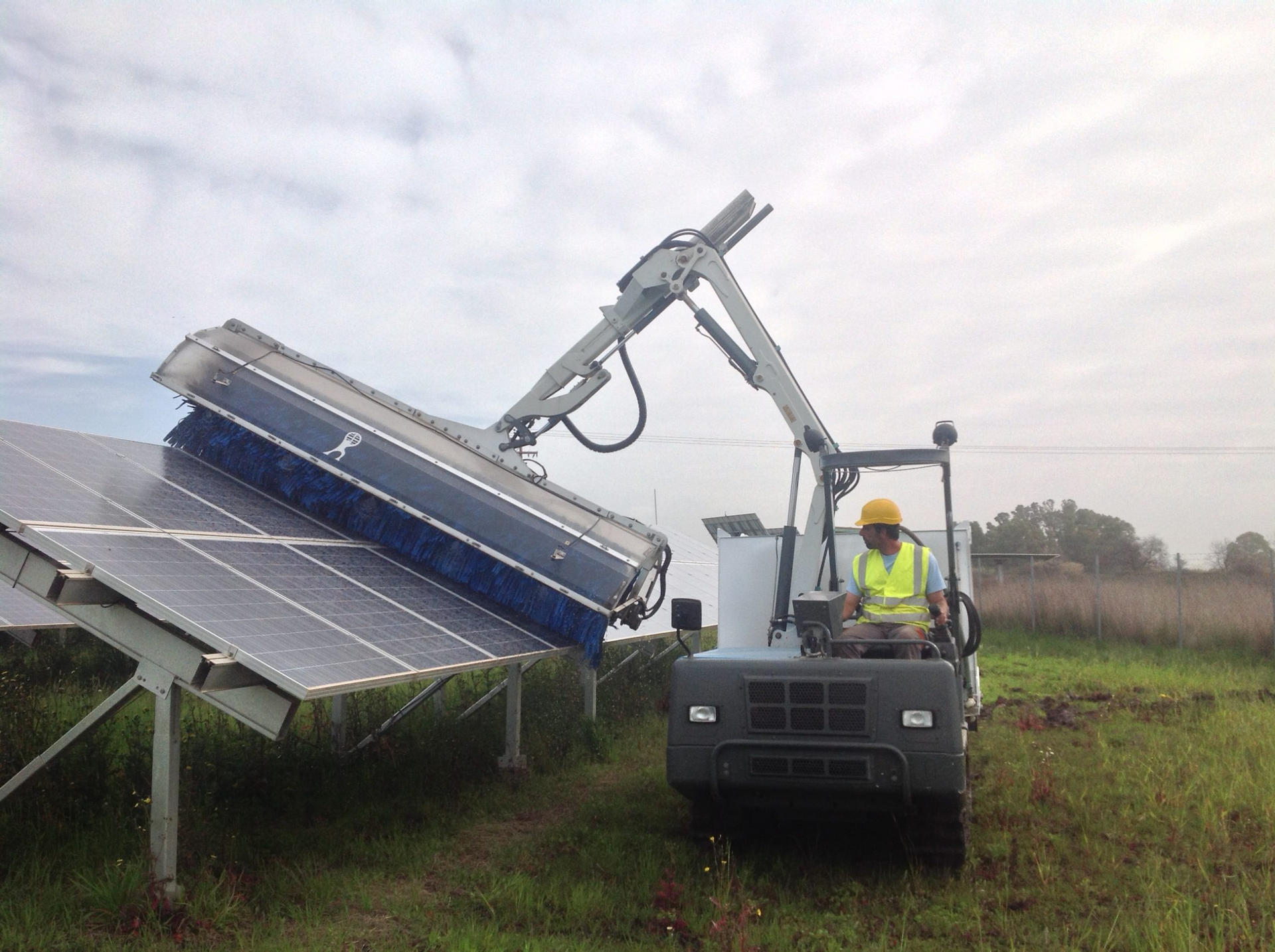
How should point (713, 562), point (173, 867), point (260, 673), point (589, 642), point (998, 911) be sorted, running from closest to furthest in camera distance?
→ point (260, 673) → point (173, 867) → point (998, 911) → point (589, 642) → point (713, 562)

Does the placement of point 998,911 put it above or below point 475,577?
below

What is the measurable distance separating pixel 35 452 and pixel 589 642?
13.9ft

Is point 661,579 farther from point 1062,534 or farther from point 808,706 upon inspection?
point 1062,534

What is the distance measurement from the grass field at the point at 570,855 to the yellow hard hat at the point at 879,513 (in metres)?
1.93

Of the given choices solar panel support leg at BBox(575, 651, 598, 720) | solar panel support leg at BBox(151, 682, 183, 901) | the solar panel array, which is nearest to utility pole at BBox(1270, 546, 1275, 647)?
solar panel support leg at BBox(575, 651, 598, 720)

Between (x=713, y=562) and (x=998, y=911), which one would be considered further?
(x=713, y=562)

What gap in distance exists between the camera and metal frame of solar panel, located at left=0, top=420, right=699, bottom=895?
511cm

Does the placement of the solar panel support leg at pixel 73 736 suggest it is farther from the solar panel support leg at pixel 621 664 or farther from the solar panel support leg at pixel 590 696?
the solar panel support leg at pixel 621 664

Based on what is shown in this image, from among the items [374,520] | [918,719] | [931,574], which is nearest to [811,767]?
[918,719]

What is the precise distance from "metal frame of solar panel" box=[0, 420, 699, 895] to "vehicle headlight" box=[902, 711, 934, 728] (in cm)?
270

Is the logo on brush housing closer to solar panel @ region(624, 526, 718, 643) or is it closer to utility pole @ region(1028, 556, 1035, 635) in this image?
solar panel @ region(624, 526, 718, 643)

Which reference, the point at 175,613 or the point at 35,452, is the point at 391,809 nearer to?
the point at 175,613

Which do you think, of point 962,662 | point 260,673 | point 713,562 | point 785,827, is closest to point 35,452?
point 260,673

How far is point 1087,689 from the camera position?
14375 mm
